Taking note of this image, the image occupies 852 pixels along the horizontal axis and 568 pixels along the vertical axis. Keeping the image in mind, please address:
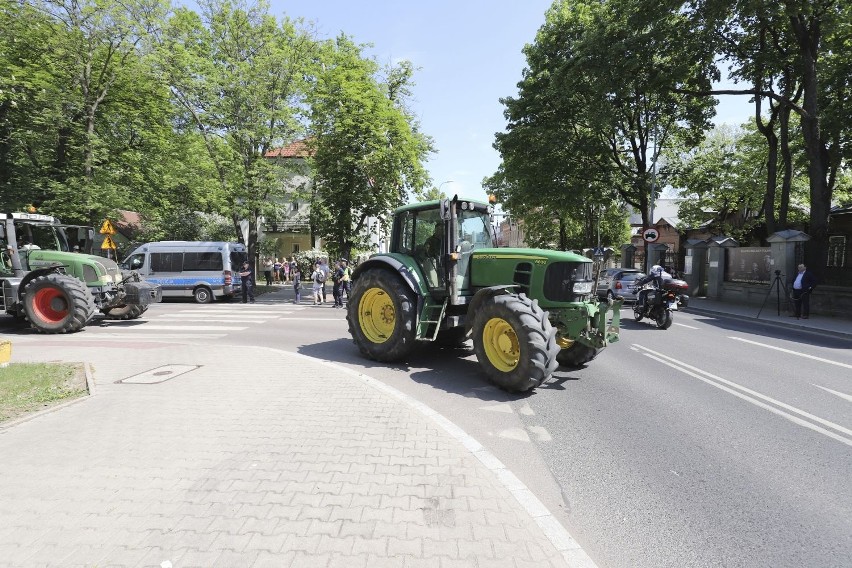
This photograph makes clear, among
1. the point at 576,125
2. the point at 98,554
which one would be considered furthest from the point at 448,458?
the point at 576,125

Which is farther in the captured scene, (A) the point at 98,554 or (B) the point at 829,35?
(B) the point at 829,35

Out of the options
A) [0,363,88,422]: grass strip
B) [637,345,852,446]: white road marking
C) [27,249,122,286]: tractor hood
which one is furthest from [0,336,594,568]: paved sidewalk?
[27,249,122,286]: tractor hood

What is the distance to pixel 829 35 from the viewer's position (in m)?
15.2

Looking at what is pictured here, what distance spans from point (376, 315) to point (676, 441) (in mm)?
4829

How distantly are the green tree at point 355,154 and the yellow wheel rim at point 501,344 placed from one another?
13554mm

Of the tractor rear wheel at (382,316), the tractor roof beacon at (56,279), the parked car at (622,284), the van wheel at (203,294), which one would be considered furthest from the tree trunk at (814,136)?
the van wheel at (203,294)

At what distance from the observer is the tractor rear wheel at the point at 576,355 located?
279 inches

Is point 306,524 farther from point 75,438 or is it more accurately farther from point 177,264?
point 177,264

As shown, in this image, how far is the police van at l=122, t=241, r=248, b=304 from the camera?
17594mm

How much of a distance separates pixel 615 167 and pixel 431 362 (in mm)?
21907

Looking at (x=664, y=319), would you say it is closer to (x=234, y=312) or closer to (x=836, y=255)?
(x=836, y=255)

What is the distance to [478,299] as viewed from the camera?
21.0ft

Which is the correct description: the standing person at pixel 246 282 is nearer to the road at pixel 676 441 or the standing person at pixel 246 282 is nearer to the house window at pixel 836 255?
the road at pixel 676 441

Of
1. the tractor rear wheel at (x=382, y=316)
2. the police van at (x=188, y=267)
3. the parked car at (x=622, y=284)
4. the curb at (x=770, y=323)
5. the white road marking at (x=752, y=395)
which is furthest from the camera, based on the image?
the parked car at (x=622, y=284)
